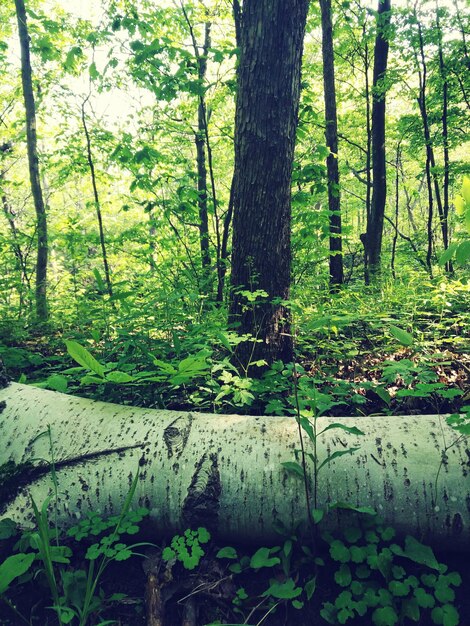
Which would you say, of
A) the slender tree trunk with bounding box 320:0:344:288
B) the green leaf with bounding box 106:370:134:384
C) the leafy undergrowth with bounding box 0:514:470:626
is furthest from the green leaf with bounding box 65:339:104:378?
the slender tree trunk with bounding box 320:0:344:288

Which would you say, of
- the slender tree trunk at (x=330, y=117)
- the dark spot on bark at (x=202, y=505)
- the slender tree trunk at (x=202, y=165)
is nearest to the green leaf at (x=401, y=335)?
the dark spot on bark at (x=202, y=505)

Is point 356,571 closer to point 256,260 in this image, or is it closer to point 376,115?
point 256,260

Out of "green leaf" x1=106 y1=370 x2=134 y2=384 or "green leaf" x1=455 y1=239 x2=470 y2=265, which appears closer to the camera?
"green leaf" x1=455 y1=239 x2=470 y2=265

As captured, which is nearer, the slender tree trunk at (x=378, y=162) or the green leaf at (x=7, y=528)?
the green leaf at (x=7, y=528)

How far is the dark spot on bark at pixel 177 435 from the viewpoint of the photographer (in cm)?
144

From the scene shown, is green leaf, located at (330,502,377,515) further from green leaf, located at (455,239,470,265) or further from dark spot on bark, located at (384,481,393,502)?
green leaf, located at (455,239,470,265)

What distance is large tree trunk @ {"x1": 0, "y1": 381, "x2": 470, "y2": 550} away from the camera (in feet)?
4.24

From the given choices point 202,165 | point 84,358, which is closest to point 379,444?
point 84,358

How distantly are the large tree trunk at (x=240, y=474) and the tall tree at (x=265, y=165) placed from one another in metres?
1.04

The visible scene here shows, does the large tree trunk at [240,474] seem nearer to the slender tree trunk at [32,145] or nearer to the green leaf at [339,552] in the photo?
the green leaf at [339,552]

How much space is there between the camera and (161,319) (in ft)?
8.79

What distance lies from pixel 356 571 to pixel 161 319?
1.96 meters

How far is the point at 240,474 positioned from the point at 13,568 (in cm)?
79

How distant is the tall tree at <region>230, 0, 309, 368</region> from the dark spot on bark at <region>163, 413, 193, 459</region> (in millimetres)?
944
